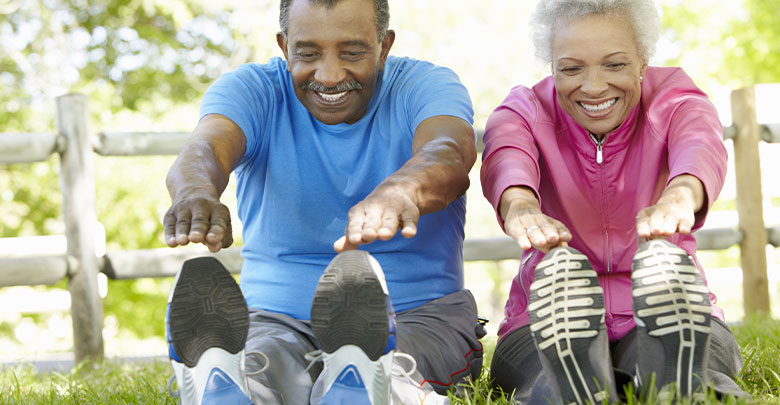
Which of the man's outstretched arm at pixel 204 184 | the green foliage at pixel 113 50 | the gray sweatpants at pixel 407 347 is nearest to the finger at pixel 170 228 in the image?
the man's outstretched arm at pixel 204 184

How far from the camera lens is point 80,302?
376 cm

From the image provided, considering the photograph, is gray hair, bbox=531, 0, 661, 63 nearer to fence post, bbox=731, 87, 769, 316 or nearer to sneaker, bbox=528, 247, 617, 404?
sneaker, bbox=528, 247, 617, 404

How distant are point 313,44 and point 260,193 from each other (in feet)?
1.72

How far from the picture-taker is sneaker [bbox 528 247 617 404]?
168 centimetres

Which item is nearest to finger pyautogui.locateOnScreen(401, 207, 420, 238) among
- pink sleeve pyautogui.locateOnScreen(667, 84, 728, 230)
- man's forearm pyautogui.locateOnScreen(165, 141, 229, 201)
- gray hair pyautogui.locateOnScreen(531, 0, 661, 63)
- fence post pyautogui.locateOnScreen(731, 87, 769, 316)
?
man's forearm pyautogui.locateOnScreen(165, 141, 229, 201)

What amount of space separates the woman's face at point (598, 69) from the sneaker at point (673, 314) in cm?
73

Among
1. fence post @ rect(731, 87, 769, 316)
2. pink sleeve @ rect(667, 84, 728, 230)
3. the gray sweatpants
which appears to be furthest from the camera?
fence post @ rect(731, 87, 769, 316)

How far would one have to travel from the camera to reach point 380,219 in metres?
1.79

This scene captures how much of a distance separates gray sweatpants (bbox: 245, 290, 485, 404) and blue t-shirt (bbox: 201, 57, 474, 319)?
0.26ft

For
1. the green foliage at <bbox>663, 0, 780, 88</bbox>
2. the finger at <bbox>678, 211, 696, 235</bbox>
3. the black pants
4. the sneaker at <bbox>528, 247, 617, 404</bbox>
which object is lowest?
the black pants

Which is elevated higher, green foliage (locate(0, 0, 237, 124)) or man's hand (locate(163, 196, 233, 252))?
green foliage (locate(0, 0, 237, 124))

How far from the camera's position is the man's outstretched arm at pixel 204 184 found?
5.90ft

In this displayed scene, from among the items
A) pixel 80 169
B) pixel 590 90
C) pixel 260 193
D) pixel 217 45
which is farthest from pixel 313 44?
pixel 217 45

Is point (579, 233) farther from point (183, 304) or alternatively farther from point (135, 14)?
point (135, 14)
